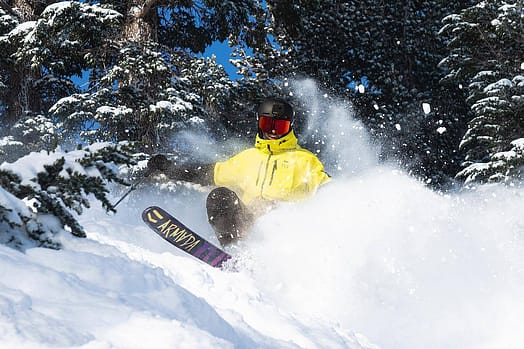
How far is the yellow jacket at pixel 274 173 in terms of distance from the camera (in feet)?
18.6

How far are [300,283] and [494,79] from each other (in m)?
8.32

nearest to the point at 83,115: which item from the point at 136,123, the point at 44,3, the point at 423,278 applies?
the point at 136,123

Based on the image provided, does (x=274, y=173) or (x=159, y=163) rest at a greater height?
(x=274, y=173)

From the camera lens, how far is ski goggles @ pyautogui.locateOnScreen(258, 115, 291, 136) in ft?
19.4

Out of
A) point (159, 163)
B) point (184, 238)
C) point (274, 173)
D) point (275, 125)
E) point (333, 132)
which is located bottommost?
point (184, 238)

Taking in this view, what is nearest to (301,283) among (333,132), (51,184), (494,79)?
(51,184)

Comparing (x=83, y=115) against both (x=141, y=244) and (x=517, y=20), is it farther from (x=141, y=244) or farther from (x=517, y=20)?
(x=517, y=20)

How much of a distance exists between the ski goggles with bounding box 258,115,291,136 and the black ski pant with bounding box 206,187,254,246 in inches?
40.2

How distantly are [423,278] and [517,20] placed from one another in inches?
303

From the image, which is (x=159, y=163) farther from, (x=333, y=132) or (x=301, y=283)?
(x=333, y=132)

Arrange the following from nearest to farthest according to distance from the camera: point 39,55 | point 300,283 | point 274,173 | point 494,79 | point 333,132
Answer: point 300,283, point 274,173, point 39,55, point 494,79, point 333,132

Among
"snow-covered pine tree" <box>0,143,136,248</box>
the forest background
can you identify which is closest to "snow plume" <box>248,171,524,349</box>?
"snow-covered pine tree" <box>0,143,136,248</box>

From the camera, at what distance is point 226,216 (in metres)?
5.17

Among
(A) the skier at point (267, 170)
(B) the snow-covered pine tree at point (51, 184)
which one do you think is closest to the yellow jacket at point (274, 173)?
(A) the skier at point (267, 170)
